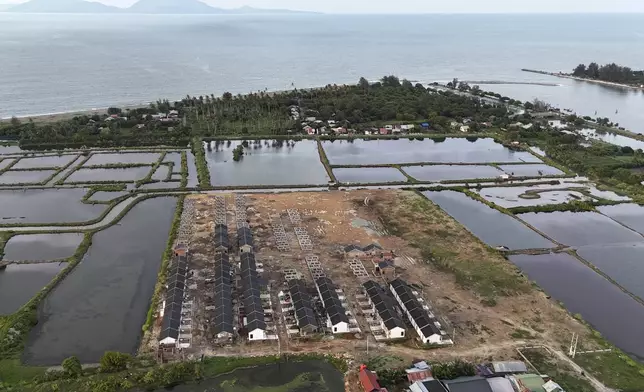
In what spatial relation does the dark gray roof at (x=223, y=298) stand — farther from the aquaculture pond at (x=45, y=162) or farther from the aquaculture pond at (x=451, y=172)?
the aquaculture pond at (x=45, y=162)

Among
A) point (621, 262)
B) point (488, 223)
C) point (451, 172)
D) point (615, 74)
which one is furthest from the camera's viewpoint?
point (615, 74)

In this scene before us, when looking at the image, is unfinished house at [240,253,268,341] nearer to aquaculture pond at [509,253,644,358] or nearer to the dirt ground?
the dirt ground

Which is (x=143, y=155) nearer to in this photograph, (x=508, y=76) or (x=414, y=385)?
(x=414, y=385)

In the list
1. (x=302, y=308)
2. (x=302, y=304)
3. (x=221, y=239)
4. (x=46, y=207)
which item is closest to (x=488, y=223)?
(x=302, y=304)

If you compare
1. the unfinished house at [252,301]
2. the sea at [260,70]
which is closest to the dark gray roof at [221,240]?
the unfinished house at [252,301]

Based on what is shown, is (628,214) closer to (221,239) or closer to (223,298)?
(221,239)

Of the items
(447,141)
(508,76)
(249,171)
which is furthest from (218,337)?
(508,76)

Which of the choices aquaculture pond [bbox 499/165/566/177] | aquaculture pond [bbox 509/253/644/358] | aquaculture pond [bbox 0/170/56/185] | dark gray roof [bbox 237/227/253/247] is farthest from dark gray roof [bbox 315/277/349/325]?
aquaculture pond [bbox 0/170/56/185]
